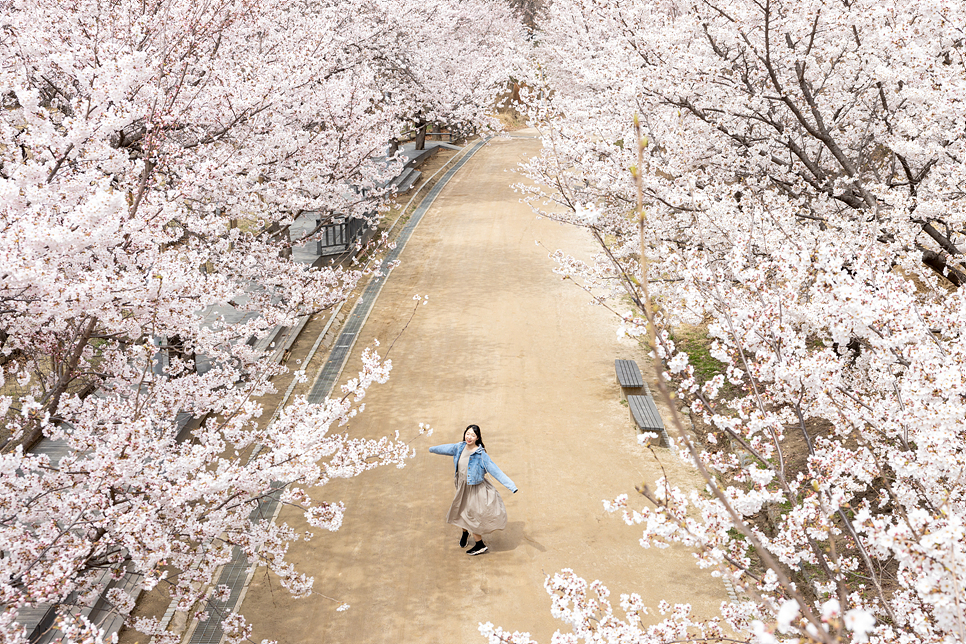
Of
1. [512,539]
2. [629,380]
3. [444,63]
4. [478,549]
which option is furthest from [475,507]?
[444,63]

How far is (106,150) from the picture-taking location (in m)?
5.73

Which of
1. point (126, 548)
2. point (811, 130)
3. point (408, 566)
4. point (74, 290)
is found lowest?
point (408, 566)

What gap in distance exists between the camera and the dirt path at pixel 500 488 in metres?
7.20

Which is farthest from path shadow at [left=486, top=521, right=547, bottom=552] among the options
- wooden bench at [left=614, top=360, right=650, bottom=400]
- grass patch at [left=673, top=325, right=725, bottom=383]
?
grass patch at [left=673, top=325, right=725, bottom=383]

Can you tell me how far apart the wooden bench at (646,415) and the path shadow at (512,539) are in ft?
9.21

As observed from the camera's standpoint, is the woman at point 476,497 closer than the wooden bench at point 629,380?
Yes

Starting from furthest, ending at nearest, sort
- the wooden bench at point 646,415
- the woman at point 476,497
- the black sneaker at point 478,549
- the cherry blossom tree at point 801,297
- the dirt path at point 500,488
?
the wooden bench at point 646,415 < the black sneaker at point 478,549 < the woman at point 476,497 < the dirt path at point 500,488 < the cherry blossom tree at point 801,297

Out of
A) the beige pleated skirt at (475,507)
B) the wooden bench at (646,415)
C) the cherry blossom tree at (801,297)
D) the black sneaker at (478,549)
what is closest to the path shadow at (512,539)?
the black sneaker at (478,549)

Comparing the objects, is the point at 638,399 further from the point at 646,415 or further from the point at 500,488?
the point at 500,488

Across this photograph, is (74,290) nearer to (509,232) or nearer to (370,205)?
(370,205)

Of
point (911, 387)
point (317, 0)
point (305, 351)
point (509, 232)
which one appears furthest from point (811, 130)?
point (317, 0)

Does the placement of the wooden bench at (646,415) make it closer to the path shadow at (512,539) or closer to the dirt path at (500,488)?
the dirt path at (500,488)

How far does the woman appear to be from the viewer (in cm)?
791

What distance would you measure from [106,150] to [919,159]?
28.7ft
